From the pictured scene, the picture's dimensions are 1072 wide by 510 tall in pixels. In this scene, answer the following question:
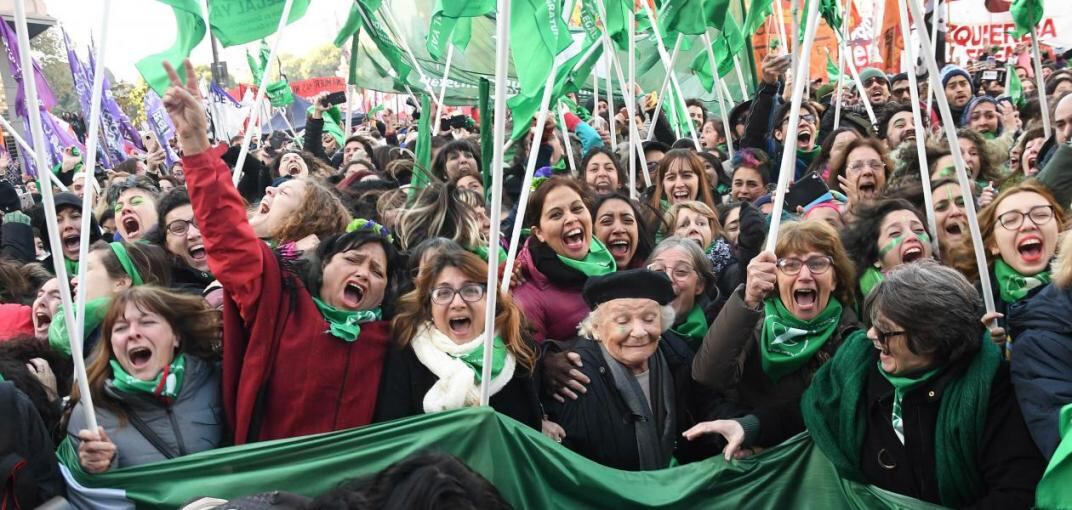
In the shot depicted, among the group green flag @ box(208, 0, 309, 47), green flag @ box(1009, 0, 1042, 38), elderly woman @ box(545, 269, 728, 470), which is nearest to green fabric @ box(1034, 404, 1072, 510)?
elderly woman @ box(545, 269, 728, 470)

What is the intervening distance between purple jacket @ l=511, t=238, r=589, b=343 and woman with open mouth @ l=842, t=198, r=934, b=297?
3.51 feet

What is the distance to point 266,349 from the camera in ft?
10.9

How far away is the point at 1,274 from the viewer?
5266mm

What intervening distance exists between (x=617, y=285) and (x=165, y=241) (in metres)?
2.22

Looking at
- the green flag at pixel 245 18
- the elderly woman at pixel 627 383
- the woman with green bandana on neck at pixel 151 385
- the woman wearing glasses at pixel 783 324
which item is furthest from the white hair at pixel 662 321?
the green flag at pixel 245 18

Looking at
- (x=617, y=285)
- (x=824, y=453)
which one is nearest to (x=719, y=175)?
(x=617, y=285)

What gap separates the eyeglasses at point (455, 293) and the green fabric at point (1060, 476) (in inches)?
71.1

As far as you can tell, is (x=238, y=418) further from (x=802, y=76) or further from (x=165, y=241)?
(x=802, y=76)

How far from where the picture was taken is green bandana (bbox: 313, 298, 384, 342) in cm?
338

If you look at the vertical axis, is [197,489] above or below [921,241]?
below

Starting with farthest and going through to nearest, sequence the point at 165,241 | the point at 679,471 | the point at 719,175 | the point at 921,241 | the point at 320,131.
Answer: the point at 320,131 → the point at 719,175 → the point at 165,241 → the point at 921,241 → the point at 679,471

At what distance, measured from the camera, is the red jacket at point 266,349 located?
3238 millimetres

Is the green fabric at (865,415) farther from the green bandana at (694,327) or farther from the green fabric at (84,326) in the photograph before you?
the green fabric at (84,326)

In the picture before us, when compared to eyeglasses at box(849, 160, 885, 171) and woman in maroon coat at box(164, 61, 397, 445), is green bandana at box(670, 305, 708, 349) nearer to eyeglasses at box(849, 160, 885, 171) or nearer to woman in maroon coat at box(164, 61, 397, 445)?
woman in maroon coat at box(164, 61, 397, 445)
